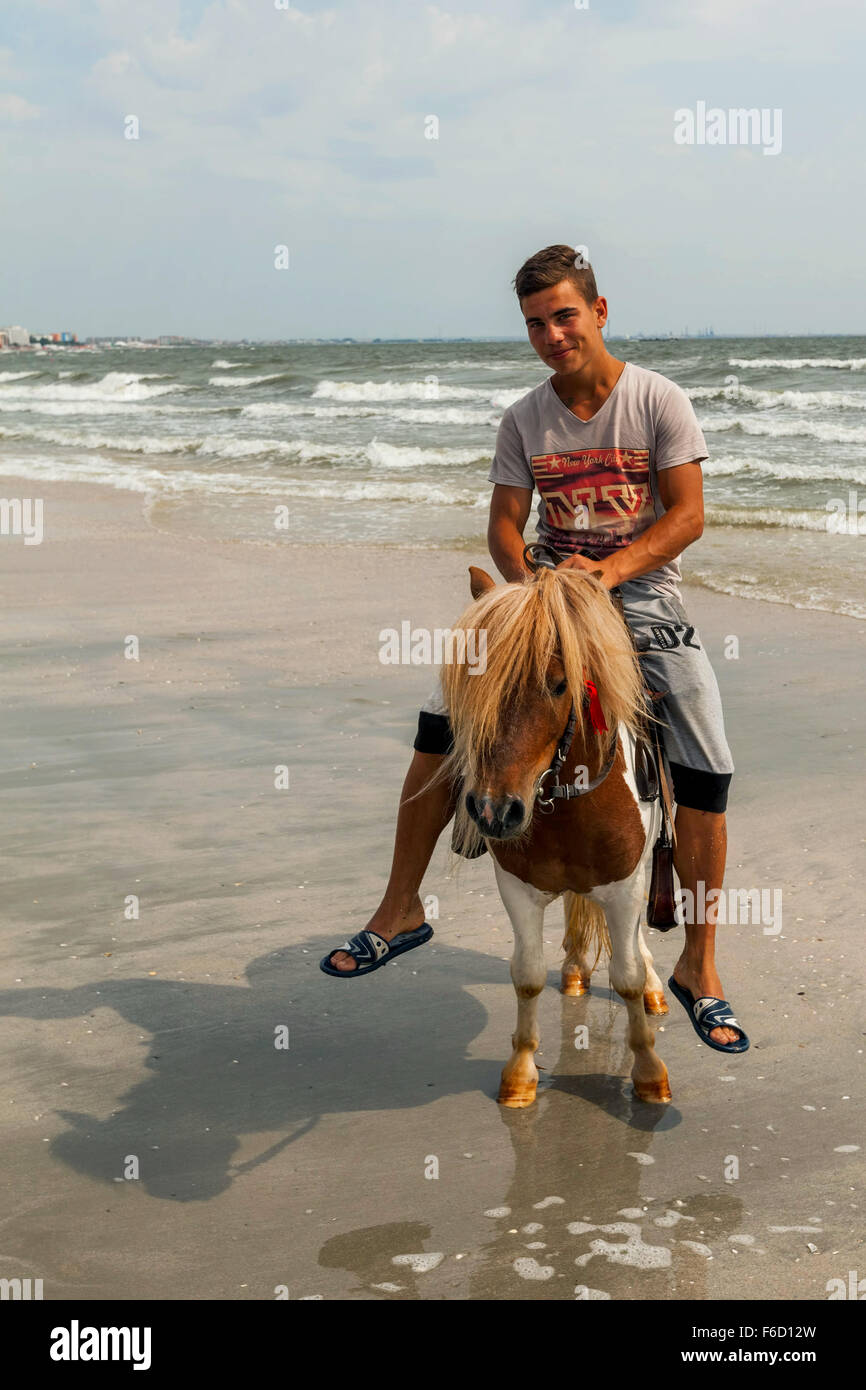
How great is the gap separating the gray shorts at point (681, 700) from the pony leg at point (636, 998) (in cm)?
39

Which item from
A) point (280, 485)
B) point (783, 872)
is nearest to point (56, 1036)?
point (783, 872)

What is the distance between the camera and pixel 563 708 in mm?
2967

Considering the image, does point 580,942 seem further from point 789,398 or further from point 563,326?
point 789,398

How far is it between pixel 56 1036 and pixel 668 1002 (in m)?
1.99

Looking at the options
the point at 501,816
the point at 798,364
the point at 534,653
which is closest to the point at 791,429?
the point at 798,364

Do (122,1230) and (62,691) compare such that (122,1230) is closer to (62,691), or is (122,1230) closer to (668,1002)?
(668,1002)

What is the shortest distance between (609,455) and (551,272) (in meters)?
0.51

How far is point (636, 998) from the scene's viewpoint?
367 centimetres

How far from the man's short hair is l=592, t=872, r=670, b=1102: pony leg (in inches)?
66.5

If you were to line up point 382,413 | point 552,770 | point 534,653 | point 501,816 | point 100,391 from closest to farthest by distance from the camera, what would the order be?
point 501,816
point 534,653
point 552,770
point 382,413
point 100,391

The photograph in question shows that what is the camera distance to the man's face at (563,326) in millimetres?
3461

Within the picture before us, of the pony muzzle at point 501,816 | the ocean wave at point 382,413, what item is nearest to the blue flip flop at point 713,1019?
the pony muzzle at point 501,816

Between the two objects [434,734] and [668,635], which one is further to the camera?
[434,734]

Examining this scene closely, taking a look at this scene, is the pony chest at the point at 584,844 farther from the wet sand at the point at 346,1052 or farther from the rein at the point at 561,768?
the wet sand at the point at 346,1052
